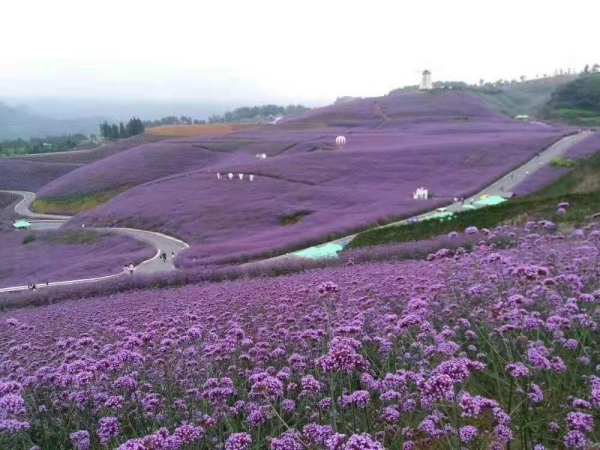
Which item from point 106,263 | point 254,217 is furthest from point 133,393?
point 254,217

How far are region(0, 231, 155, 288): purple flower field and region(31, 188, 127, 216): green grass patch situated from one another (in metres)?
14.7

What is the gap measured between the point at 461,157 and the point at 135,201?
34.7m

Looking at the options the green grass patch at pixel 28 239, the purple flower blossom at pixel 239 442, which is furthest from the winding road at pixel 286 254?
the purple flower blossom at pixel 239 442

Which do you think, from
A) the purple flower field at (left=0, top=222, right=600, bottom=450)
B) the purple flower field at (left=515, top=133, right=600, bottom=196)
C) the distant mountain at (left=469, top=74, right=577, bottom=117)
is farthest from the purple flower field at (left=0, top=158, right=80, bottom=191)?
the purple flower field at (left=0, top=222, right=600, bottom=450)

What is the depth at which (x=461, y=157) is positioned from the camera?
2313 inches

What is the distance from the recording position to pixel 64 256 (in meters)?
46.2

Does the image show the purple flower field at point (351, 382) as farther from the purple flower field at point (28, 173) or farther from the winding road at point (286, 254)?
the purple flower field at point (28, 173)

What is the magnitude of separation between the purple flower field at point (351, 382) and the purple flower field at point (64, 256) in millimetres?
30680

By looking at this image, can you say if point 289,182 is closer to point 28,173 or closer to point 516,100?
point 28,173

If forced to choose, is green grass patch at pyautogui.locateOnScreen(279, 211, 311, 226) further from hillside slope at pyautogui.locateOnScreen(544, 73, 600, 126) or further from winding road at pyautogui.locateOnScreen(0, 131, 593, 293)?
hillside slope at pyautogui.locateOnScreen(544, 73, 600, 126)

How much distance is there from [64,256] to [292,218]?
62.2ft

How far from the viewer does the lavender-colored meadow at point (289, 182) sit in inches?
1640

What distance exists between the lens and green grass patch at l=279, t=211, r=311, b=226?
4512 cm

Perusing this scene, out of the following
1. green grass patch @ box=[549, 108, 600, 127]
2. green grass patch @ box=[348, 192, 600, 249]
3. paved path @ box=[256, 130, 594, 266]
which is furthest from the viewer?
green grass patch @ box=[549, 108, 600, 127]
